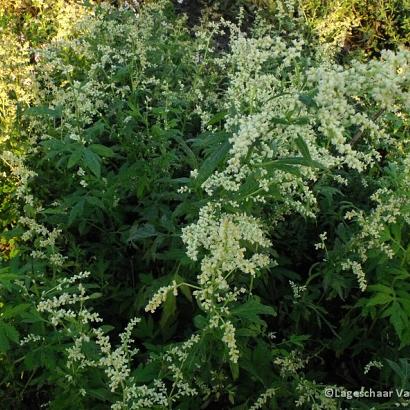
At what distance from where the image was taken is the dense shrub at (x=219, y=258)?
2.36m

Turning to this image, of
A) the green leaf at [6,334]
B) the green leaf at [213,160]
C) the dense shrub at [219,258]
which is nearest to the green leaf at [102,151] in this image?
the dense shrub at [219,258]

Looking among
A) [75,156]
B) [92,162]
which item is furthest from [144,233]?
[75,156]

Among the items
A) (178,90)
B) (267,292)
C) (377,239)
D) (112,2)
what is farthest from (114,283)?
(112,2)

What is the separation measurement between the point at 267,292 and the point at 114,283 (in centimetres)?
95

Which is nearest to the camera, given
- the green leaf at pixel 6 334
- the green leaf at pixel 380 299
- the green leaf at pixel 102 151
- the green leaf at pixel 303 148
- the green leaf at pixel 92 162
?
the green leaf at pixel 303 148

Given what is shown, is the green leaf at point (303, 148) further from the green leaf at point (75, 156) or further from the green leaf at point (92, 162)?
the green leaf at point (75, 156)

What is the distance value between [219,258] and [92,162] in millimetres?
1110

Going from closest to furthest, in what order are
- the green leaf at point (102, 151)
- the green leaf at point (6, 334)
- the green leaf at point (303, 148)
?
the green leaf at point (303, 148), the green leaf at point (6, 334), the green leaf at point (102, 151)

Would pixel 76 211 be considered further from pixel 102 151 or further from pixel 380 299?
pixel 380 299

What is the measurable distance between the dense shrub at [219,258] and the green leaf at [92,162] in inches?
2.3

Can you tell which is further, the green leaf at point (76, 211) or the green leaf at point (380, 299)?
the green leaf at point (76, 211)

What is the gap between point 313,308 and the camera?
314 centimetres

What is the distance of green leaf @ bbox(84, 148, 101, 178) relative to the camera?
118 inches

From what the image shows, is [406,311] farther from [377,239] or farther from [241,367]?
[241,367]
